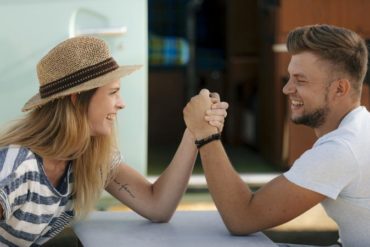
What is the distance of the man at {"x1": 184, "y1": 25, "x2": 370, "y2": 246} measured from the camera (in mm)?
2332

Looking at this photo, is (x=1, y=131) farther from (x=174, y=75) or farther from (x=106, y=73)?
(x=174, y=75)

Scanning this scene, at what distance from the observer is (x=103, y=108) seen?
8.41 feet

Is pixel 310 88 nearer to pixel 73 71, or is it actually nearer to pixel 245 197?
pixel 245 197

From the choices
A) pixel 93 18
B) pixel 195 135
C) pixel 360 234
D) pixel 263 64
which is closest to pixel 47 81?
pixel 195 135

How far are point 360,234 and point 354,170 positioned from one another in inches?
8.6

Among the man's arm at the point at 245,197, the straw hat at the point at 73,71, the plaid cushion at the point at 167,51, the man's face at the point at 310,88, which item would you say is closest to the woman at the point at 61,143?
the straw hat at the point at 73,71

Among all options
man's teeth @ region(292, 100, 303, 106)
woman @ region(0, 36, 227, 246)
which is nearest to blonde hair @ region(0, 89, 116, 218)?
woman @ region(0, 36, 227, 246)

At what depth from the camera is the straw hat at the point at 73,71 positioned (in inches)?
97.3

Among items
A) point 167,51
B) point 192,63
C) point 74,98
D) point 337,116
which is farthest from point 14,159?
point 192,63

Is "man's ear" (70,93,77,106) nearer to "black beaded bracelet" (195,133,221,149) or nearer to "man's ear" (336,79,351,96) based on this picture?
"black beaded bracelet" (195,133,221,149)

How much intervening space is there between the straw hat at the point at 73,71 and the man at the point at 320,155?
0.32 m

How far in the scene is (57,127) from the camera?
248cm

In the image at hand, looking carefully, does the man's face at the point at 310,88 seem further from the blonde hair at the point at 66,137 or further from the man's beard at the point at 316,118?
the blonde hair at the point at 66,137

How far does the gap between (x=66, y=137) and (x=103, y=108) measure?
166 millimetres
